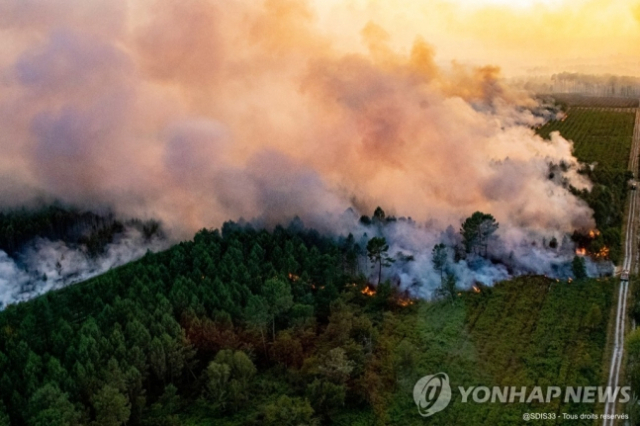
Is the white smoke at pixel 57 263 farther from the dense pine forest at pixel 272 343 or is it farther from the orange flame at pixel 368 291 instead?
the orange flame at pixel 368 291

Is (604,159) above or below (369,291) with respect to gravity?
above

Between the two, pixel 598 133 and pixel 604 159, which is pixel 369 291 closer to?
pixel 604 159

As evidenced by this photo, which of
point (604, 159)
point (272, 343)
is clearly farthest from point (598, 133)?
point (272, 343)

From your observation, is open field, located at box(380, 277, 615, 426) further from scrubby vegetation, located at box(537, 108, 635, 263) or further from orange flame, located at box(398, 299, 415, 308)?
scrubby vegetation, located at box(537, 108, 635, 263)

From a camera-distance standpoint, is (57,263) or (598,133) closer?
(57,263)

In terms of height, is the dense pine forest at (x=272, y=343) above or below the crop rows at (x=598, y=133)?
below

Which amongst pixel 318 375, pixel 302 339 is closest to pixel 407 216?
pixel 302 339

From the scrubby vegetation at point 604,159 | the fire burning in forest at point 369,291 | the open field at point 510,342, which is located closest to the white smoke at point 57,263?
the fire burning in forest at point 369,291

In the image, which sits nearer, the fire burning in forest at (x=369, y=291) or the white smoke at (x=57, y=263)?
the fire burning in forest at (x=369, y=291)

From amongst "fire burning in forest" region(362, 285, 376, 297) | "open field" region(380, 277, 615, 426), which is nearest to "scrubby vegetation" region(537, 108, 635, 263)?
"open field" region(380, 277, 615, 426)

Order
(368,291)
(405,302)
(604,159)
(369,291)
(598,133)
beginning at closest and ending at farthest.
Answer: (405,302), (368,291), (369,291), (604,159), (598,133)

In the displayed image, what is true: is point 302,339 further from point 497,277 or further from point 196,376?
point 497,277
